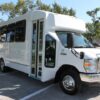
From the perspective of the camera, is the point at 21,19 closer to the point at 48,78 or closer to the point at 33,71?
the point at 33,71

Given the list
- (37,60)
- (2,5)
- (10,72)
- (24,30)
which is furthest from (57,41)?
(2,5)

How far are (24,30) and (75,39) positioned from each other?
2621mm

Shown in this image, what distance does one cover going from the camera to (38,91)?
8320mm

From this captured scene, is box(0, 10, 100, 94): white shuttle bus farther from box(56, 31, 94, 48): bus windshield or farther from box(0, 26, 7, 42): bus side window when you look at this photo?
box(0, 26, 7, 42): bus side window

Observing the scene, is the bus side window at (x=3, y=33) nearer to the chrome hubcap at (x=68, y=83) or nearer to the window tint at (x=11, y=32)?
the window tint at (x=11, y=32)

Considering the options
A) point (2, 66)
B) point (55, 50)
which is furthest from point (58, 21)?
point (2, 66)

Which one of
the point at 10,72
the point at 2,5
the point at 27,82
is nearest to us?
the point at 27,82

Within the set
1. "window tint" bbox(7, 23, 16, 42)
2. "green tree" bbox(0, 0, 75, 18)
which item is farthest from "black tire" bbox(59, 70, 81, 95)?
"green tree" bbox(0, 0, 75, 18)

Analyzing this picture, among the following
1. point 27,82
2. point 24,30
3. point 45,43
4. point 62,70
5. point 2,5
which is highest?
point 2,5

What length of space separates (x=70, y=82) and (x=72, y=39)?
145 centimetres

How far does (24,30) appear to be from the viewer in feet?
33.0

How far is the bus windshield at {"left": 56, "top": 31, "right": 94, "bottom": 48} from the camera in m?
7.89

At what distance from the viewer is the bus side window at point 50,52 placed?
8.20 m

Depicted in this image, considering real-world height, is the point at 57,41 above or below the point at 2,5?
below
